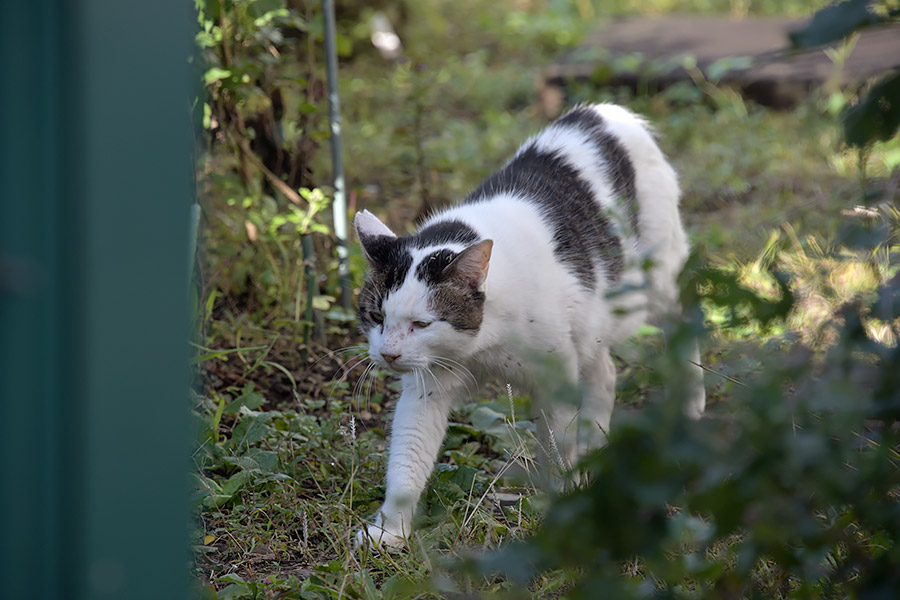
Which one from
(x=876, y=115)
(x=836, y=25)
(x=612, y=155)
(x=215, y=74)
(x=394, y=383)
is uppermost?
(x=836, y=25)

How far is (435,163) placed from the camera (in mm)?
4227

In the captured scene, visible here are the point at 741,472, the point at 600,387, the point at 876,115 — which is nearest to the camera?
the point at 741,472

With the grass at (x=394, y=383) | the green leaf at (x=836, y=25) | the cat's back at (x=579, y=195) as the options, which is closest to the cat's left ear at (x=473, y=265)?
the cat's back at (x=579, y=195)

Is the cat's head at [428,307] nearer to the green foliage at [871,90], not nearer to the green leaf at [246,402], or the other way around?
the green leaf at [246,402]

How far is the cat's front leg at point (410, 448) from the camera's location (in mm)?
2348

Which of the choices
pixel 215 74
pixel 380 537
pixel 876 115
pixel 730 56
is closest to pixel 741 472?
pixel 876 115

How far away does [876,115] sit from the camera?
1411 millimetres

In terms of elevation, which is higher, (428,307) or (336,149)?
(336,149)

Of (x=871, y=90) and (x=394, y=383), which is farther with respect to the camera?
(x=394, y=383)

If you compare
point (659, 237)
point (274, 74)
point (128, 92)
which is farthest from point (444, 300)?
point (274, 74)

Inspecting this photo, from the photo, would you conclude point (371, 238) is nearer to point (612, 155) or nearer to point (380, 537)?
point (380, 537)

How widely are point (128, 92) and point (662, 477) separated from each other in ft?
2.69

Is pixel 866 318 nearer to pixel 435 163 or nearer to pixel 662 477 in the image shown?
pixel 662 477

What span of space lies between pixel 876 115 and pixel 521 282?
1339 millimetres
